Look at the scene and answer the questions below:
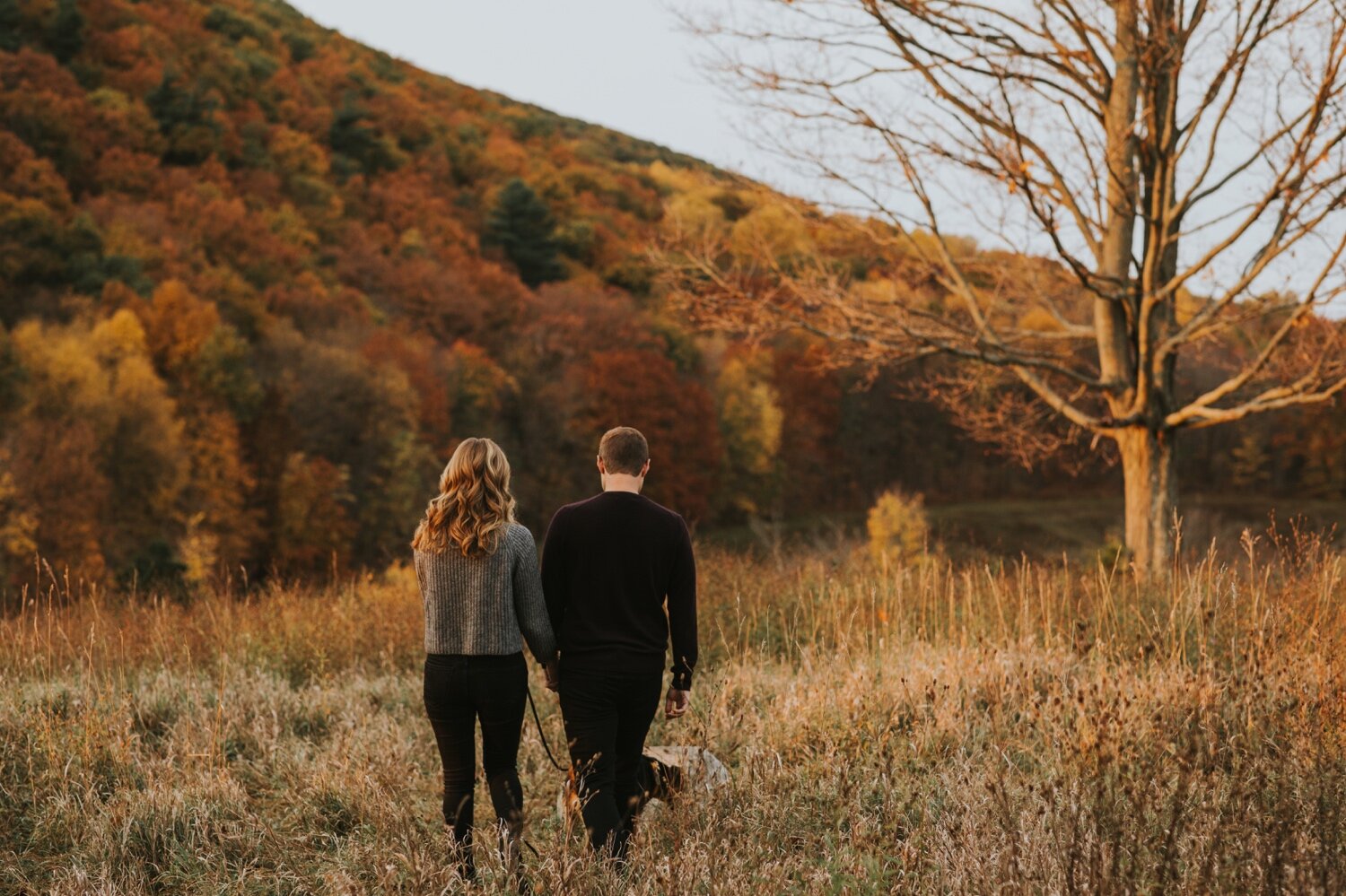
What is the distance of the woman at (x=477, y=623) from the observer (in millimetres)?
4004

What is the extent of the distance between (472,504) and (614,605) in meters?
0.64

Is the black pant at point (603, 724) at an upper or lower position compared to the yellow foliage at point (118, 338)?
lower

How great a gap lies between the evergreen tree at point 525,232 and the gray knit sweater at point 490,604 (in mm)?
74088

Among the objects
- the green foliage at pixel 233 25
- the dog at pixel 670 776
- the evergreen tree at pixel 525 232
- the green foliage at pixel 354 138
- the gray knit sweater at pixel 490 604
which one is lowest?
the dog at pixel 670 776

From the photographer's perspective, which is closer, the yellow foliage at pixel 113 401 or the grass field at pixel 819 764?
the grass field at pixel 819 764

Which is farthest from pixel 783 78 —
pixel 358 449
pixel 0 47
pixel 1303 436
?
pixel 0 47

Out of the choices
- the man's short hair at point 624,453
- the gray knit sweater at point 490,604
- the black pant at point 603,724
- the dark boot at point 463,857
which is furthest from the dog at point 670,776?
the man's short hair at point 624,453

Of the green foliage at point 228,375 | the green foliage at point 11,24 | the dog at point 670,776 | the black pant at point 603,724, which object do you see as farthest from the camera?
the green foliage at point 11,24

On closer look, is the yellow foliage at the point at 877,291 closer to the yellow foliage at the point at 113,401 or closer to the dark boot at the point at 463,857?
the dark boot at the point at 463,857

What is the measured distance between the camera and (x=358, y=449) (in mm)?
43312

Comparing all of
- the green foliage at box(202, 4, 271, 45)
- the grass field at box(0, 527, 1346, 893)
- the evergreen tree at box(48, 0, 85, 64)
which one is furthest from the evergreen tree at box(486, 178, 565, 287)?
the grass field at box(0, 527, 1346, 893)

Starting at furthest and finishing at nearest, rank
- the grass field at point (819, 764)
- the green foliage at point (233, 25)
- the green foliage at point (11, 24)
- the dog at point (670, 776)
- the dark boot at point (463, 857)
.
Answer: the green foliage at point (233, 25) → the green foliage at point (11, 24) → the dog at point (670, 776) → the dark boot at point (463, 857) → the grass field at point (819, 764)

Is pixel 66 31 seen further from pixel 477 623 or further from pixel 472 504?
pixel 477 623

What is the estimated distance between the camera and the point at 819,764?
4.89m
